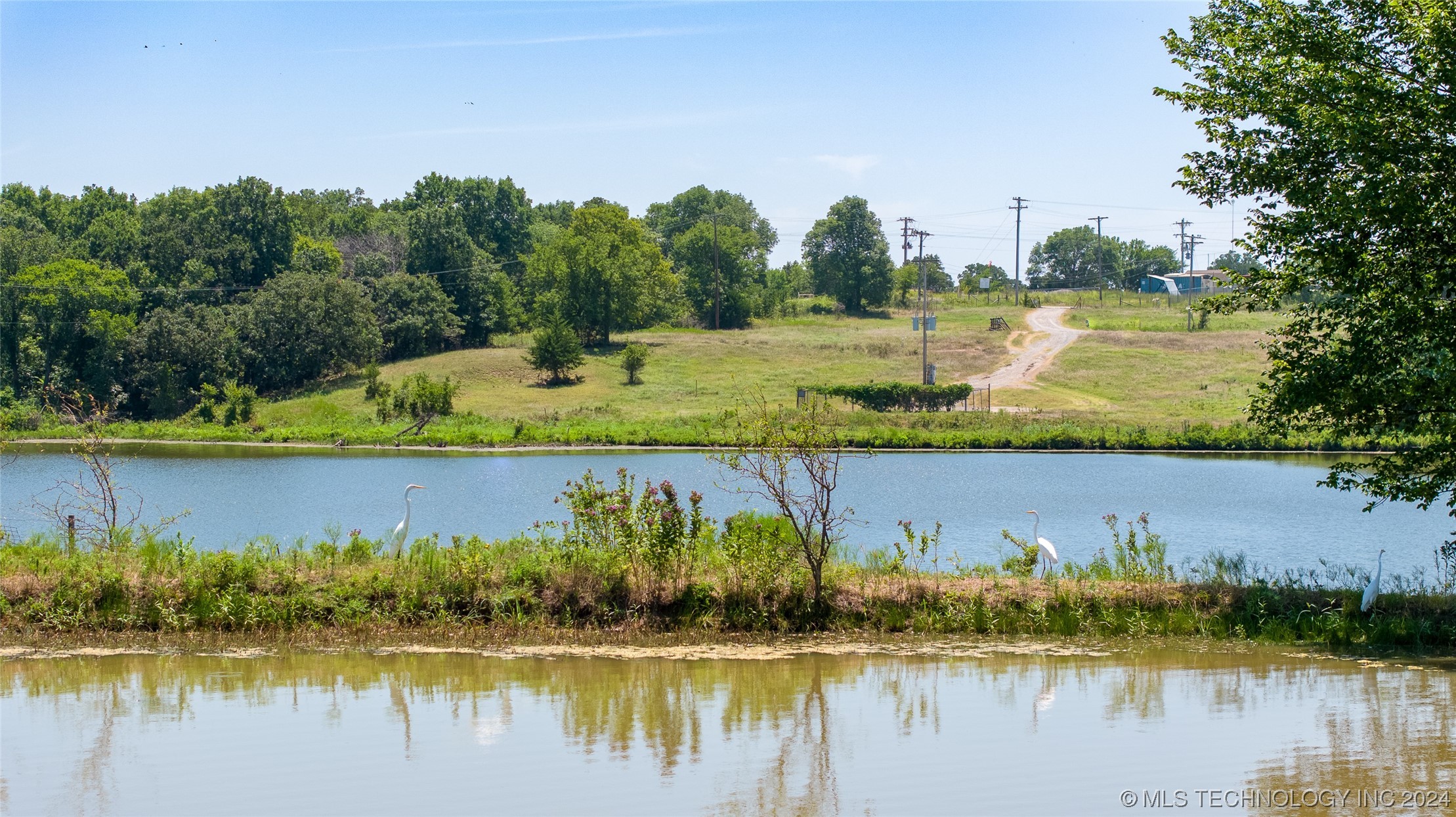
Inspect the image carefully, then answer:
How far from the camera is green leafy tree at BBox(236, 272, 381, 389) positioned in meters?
69.2

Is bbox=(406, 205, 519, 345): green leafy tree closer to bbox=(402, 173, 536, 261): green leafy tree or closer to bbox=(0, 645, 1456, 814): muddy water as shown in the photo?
bbox=(402, 173, 536, 261): green leafy tree

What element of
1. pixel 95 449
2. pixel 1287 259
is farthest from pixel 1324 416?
pixel 95 449

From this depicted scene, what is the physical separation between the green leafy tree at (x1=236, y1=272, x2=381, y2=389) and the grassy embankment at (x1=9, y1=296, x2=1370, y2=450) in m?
2.26

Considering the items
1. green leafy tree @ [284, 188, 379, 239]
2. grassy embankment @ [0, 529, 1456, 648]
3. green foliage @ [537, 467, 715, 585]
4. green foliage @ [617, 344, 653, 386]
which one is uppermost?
green leafy tree @ [284, 188, 379, 239]

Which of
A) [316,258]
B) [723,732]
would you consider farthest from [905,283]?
[723,732]

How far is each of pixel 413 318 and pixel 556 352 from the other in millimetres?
14563

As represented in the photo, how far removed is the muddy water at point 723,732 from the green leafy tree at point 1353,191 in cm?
328

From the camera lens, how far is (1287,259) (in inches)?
559

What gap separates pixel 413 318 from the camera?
7631 centimetres

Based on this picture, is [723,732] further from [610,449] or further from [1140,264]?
[1140,264]

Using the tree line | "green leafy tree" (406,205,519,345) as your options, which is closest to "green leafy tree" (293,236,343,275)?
the tree line

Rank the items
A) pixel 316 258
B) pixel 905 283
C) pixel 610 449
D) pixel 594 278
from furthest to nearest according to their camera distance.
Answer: pixel 905 283, pixel 316 258, pixel 594 278, pixel 610 449

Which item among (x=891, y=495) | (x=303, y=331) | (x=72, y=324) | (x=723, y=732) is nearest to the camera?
(x=723, y=732)

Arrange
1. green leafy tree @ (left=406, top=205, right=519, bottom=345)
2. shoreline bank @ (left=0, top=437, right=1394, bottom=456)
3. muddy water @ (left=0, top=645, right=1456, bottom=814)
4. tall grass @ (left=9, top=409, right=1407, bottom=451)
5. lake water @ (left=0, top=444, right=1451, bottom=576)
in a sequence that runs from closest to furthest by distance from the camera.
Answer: muddy water @ (left=0, top=645, right=1456, bottom=814)
lake water @ (left=0, top=444, right=1451, bottom=576)
shoreline bank @ (left=0, top=437, right=1394, bottom=456)
tall grass @ (left=9, top=409, right=1407, bottom=451)
green leafy tree @ (left=406, top=205, right=519, bottom=345)
